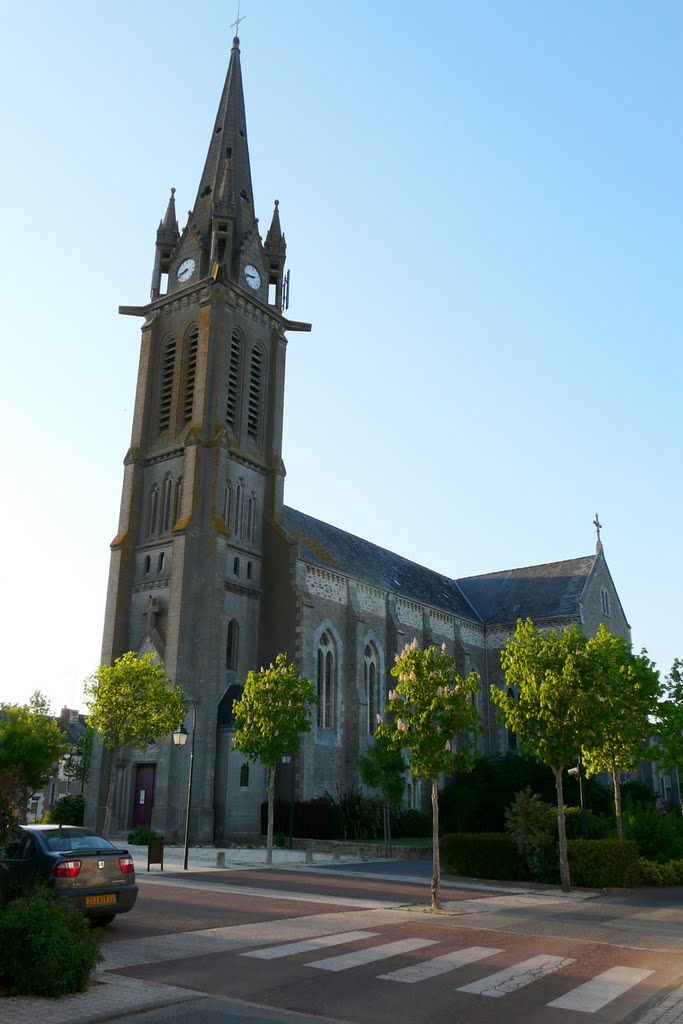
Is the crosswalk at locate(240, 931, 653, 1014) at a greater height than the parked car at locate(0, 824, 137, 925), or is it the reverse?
the parked car at locate(0, 824, 137, 925)

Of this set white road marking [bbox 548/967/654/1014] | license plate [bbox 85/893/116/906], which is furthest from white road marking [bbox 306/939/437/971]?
license plate [bbox 85/893/116/906]

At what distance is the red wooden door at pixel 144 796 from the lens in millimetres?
38094

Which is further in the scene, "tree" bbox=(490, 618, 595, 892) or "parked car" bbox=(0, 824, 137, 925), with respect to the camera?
"tree" bbox=(490, 618, 595, 892)

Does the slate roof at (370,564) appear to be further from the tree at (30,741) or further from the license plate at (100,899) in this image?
the license plate at (100,899)

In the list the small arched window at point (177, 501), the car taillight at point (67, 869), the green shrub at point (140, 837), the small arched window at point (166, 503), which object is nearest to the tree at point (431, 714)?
the car taillight at point (67, 869)

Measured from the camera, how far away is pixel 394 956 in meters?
11.7

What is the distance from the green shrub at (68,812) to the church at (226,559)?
9.55 feet

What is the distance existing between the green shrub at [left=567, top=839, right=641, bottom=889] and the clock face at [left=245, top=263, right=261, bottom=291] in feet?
118

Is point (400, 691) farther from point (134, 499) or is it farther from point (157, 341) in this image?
point (157, 341)

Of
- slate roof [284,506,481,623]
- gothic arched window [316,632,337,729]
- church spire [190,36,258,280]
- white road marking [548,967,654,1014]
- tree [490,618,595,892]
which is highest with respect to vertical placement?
church spire [190,36,258,280]

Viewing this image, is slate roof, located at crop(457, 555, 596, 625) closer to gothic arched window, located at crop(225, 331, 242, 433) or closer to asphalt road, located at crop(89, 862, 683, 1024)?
gothic arched window, located at crop(225, 331, 242, 433)

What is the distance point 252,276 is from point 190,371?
305 inches

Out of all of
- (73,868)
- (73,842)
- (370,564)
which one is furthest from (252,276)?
(73,868)

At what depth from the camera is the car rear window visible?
1323 cm
